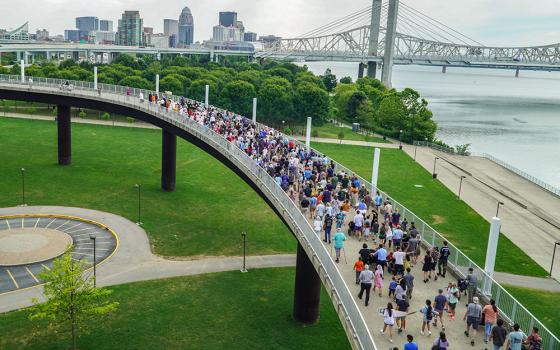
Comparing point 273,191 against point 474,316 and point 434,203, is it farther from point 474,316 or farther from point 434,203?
point 434,203

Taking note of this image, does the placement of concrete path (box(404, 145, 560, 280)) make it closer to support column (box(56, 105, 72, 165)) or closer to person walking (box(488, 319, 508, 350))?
person walking (box(488, 319, 508, 350))

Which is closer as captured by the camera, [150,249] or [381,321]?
[381,321]

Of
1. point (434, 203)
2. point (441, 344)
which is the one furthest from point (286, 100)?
point (441, 344)

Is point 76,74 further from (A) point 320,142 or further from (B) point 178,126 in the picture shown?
(B) point 178,126

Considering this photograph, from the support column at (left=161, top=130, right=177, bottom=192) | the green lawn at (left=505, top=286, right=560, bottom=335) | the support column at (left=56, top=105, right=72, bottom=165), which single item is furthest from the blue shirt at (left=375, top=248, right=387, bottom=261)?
the support column at (left=56, top=105, right=72, bottom=165)

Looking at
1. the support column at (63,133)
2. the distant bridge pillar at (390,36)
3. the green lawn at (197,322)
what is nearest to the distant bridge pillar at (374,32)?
the distant bridge pillar at (390,36)

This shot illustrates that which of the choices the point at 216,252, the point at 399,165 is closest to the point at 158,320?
the point at 216,252
